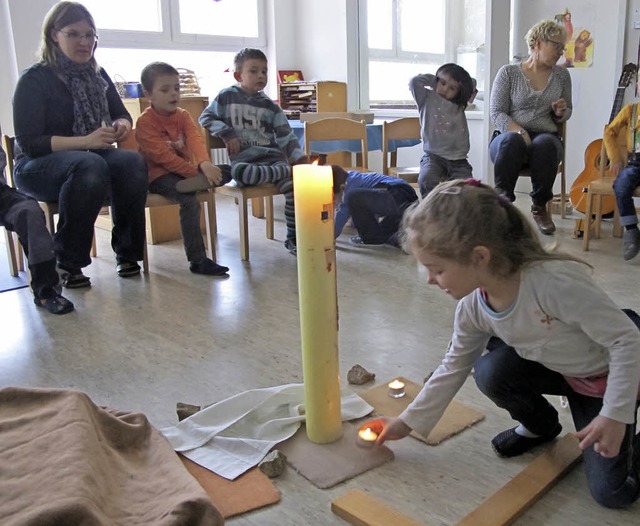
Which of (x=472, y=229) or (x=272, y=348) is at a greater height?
(x=472, y=229)

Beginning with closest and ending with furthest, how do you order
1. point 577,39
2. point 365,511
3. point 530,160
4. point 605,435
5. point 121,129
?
point 605,435 → point 365,511 → point 121,129 → point 530,160 → point 577,39

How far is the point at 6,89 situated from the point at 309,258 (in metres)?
3.68

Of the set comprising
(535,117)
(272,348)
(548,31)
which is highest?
(548,31)

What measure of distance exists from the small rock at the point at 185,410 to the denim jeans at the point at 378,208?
1836mm

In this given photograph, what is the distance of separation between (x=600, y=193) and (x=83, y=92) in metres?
2.36

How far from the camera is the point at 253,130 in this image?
10.3 feet

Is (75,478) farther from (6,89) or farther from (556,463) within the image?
(6,89)

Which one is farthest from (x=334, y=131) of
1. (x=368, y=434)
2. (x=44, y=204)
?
(x=368, y=434)

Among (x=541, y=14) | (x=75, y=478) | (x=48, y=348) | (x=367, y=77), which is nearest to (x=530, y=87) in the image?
(x=541, y=14)

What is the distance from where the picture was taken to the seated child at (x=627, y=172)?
289cm

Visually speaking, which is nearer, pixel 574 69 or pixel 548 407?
pixel 548 407

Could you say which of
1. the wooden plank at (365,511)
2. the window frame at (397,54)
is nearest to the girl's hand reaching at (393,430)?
the wooden plank at (365,511)

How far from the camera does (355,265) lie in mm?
2912

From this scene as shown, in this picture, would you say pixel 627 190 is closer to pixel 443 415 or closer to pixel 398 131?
pixel 398 131
